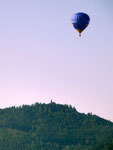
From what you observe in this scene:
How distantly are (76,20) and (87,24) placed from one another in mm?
2859

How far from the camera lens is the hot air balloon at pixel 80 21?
401 feet

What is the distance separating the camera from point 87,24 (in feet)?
406

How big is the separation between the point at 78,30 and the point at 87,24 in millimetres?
3751

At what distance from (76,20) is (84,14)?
2691mm

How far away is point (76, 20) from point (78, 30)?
367cm

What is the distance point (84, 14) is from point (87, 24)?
2.80 m

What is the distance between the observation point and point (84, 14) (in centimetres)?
12456

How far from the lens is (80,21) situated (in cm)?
12319

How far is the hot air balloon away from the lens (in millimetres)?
122125

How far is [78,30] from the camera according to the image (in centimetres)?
12119

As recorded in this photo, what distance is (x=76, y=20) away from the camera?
123688 mm

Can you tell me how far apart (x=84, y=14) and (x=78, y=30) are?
5652 millimetres
